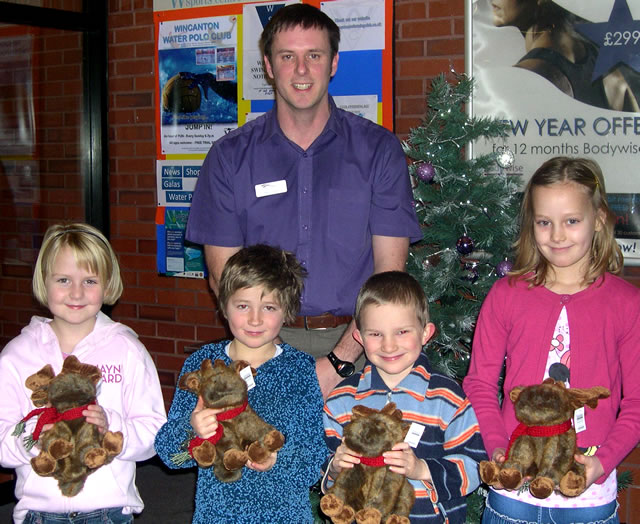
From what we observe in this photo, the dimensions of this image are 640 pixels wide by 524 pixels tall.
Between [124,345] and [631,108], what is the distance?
2.71 meters

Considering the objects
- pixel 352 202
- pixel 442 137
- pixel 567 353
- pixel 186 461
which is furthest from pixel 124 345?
pixel 442 137

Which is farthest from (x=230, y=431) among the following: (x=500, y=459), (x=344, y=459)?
(x=500, y=459)

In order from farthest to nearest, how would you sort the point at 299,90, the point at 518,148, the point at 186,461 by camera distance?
the point at 518,148 < the point at 299,90 < the point at 186,461

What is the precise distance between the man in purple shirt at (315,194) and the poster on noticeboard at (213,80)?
1.23m

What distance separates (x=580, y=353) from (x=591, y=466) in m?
0.35

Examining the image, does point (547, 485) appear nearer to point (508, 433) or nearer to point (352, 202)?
point (508, 433)

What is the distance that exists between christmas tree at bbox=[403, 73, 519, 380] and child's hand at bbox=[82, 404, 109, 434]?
167cm

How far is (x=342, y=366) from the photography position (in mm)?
2623

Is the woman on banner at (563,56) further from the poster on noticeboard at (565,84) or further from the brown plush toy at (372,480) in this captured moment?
the brown plush toy at (372,480)

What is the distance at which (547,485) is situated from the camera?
77.4 inches

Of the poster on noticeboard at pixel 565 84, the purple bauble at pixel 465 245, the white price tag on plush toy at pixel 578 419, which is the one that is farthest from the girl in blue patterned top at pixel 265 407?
the poster on noticeboard at pixel 565 84

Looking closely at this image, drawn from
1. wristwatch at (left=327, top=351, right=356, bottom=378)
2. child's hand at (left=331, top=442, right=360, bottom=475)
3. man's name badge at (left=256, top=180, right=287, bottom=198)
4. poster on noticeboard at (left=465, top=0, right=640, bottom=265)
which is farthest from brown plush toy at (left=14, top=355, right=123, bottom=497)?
poster on noticeboard at (left=465, top=0, right=640, bottom=265)

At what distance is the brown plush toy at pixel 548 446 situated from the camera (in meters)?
2.00

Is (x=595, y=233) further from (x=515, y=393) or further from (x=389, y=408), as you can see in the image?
(x=389, y=408)
